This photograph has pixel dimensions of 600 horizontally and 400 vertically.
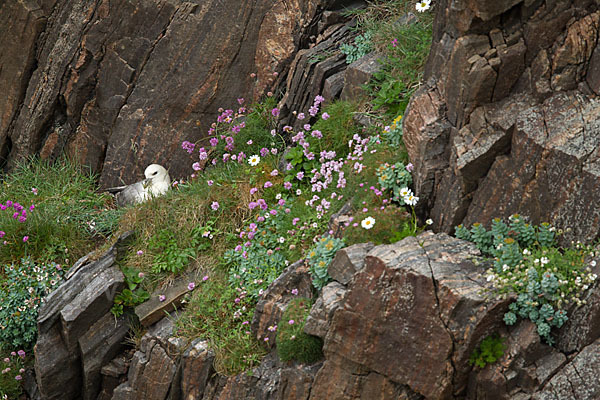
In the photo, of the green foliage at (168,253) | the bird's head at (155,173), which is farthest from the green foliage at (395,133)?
the bird's head at (155,173)

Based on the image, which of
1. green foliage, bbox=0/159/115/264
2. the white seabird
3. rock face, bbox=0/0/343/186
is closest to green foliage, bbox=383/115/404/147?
rock face, bbox=0/0/343/186

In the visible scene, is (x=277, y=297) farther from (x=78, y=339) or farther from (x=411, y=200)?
(x=78, y=339)

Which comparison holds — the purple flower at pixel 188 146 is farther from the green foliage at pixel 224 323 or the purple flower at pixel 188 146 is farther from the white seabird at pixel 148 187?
the green foliage at pixel 224 323

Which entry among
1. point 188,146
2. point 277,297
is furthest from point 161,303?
point 188,146

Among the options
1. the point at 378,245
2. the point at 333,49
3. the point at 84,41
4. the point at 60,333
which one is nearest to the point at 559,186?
the point at 378,245

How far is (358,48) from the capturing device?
24.9 ft

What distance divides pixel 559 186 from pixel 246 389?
2.95 metres

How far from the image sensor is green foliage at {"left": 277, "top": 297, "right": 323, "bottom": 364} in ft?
17.3

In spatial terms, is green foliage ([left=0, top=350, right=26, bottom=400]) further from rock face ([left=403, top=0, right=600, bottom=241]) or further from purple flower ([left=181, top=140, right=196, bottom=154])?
rock face ([left=403, top=0, right=600, bottom=241])

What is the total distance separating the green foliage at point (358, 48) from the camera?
7.52 meters

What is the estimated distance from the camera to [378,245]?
5227 millimetres

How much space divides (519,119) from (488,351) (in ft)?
5.47

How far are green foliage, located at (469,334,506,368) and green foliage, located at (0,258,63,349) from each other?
15.0 feet

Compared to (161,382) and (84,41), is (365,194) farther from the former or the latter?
(84,41)
